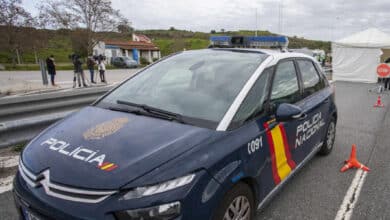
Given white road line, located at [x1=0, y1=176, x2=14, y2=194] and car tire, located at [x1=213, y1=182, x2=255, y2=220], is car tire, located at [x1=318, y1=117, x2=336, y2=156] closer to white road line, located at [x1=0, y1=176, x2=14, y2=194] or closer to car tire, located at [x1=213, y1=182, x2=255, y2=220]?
car tire, located at [x1=213, y1=182, x2=255, y2=220]

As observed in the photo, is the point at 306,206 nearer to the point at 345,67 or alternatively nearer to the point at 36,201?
the point at 36,201

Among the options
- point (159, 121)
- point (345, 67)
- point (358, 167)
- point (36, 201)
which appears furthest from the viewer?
point (345, 67)

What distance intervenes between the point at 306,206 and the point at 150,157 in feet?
6.74

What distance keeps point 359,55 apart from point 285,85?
55.7 feet

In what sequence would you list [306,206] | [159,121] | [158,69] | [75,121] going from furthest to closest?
[158,69]
[306,206]
[75,121]
[159,121]

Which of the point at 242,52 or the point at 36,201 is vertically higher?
the point at 242,52

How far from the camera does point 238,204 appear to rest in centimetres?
217

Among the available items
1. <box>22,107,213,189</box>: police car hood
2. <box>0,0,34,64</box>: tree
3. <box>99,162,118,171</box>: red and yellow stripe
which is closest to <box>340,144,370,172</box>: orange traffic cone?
<box>22,107,213,189</box>: police car hood

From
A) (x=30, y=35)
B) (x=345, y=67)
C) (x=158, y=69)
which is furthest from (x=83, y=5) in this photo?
(x=158, y=69)

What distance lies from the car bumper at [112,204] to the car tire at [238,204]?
11cm

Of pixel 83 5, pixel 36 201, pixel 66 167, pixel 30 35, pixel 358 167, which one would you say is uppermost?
pixel 83 5

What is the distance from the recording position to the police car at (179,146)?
169 cm

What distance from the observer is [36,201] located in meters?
1.77

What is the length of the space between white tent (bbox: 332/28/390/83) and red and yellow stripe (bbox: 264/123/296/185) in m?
16.4
